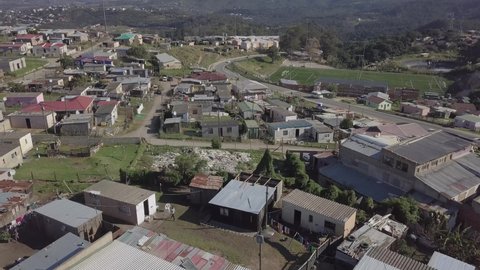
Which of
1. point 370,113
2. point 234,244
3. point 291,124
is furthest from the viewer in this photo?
point 370,113

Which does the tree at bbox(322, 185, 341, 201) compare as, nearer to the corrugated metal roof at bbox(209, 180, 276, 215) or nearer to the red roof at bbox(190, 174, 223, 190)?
the corrugated metal roof at bbox(209, 180, 276, 215)

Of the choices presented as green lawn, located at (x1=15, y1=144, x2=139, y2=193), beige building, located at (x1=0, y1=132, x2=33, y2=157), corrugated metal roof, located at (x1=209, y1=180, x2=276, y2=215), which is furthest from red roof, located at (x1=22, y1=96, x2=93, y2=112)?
corrugated metal roof, located at (x1=209, y1=180, x2=276, y2=215)

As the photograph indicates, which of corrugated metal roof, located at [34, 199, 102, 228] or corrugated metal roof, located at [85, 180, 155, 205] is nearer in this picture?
corrugated metal roof, located at [34, 199, 102, 228]

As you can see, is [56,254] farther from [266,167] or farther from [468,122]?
[468,122]

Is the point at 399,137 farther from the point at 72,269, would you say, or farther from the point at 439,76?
the point at 439,76

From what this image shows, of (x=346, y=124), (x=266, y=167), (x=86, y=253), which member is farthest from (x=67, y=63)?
Answer: (x=86, y=253)

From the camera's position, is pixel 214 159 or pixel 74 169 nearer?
pixel 74 169
